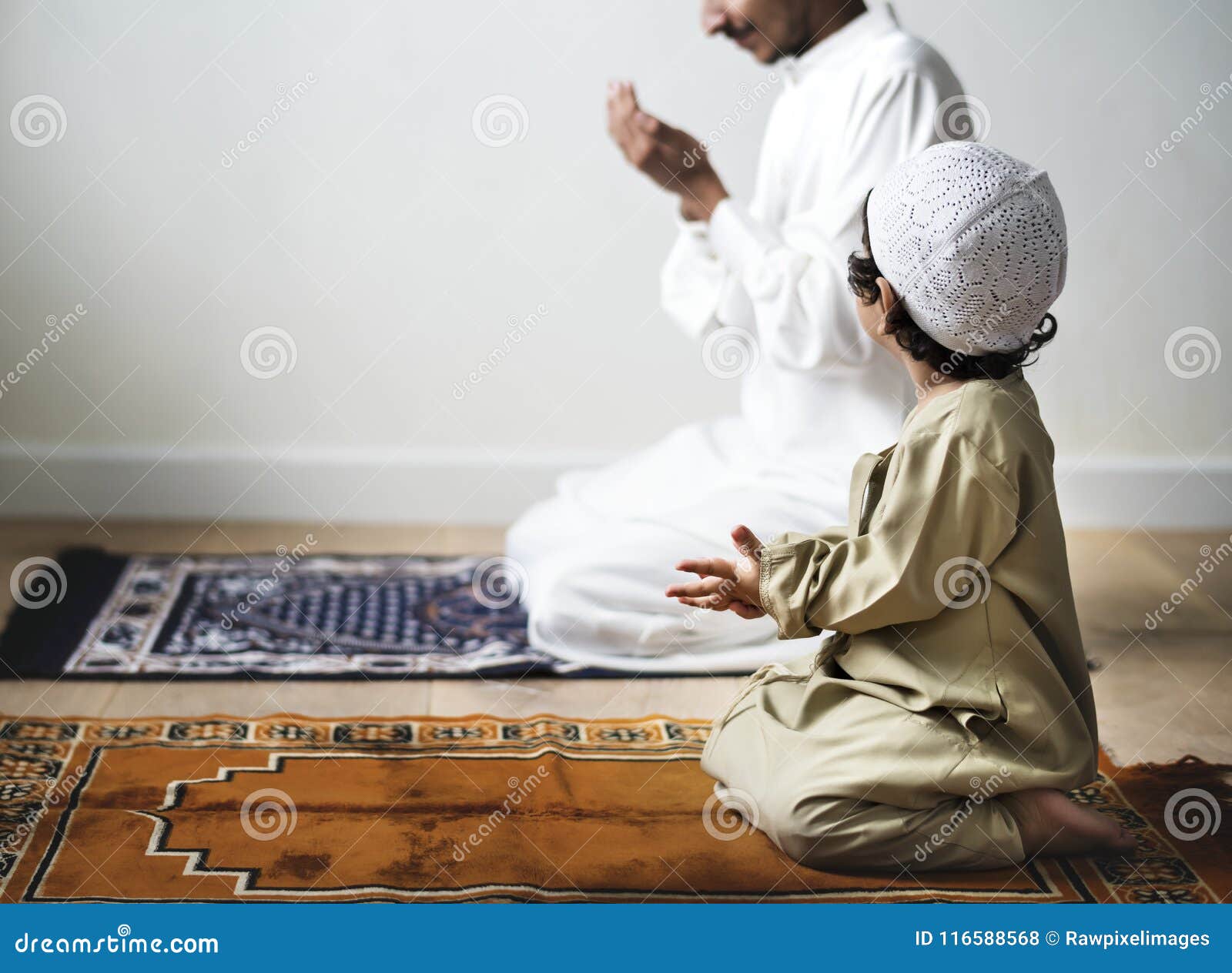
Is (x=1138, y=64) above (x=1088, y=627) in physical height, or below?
above

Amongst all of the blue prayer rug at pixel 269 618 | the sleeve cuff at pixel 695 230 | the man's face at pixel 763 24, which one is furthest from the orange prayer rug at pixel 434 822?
the man's face at pixel 763 24

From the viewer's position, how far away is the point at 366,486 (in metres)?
3.37

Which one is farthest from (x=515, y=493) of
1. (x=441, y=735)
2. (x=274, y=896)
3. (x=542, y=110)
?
(x=274, y=896)

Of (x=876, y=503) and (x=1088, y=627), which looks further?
(x=1088, y=627)

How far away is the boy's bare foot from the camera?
62.9 inches

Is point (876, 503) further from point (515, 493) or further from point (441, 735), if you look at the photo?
point (515, 493)

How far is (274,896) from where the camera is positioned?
4.99 feet

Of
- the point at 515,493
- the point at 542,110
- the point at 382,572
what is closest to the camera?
the point at 382,572

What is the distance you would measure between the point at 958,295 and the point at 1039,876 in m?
0.68

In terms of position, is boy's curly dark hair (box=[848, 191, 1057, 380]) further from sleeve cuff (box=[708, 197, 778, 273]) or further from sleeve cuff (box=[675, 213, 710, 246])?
sleeve cuff (box=[675, 213, 710, 246])

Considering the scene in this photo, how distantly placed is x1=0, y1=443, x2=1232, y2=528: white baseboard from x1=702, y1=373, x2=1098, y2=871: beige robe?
1837mm

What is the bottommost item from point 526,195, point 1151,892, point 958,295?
point 526,195

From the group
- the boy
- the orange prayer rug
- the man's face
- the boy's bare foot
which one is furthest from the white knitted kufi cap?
the man's face

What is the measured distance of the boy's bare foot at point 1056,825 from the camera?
1597mm
